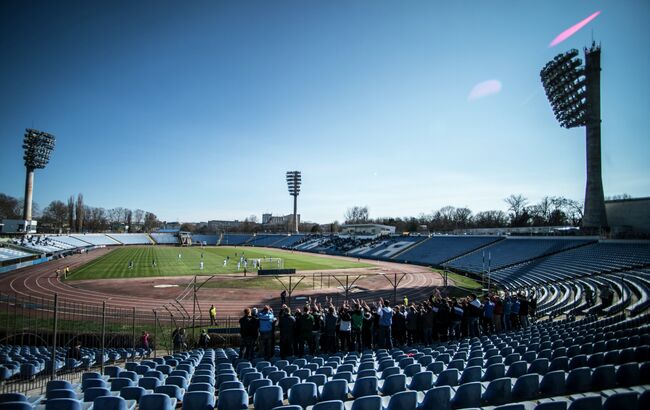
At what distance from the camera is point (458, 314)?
1348 centimetres

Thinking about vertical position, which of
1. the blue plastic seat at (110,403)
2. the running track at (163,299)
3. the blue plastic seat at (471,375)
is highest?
the blue plastic seat at (110,403)

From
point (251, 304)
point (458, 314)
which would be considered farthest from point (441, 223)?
point (458, 314)

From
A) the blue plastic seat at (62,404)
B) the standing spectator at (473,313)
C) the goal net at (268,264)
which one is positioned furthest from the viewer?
the goal net at (268,264)

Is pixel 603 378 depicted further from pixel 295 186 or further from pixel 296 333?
pixel 295 186

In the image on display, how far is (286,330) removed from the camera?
1087cm

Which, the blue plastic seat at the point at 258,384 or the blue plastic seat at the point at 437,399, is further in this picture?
the blue plastic seat at the point at 258,384

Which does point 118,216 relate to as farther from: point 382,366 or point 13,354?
point 382,366

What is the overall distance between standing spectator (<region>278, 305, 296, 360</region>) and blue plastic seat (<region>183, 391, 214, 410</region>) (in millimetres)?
5093

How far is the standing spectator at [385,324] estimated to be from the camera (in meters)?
12.1

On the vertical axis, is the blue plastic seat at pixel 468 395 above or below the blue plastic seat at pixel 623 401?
below

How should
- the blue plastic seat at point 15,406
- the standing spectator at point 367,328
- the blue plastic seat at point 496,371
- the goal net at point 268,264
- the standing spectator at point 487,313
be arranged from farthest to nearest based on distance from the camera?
the goal net at point 268,264, the standing spectator at point 487,313, the standing spectator at point 367,328, the blue plastic seat at point 496,371, the blue plastic seat at point 15,406

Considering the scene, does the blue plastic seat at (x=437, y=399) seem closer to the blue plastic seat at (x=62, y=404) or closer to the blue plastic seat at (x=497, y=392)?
the blue plastic seat at (x=497, y=392)

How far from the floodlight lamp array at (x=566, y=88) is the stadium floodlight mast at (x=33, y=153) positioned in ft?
338

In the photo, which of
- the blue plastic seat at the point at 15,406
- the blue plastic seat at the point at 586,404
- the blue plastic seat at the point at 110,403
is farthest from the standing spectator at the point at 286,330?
the blue plastic seat at the point at 586,404
